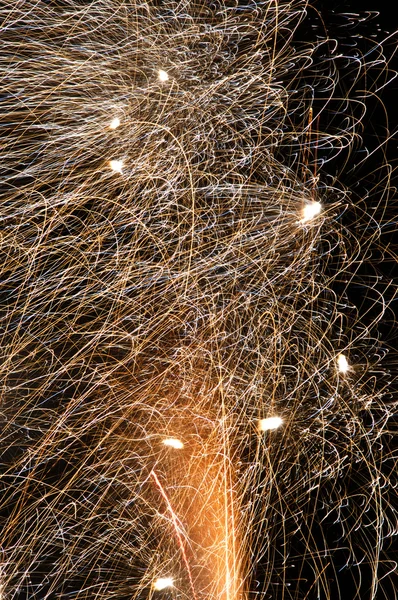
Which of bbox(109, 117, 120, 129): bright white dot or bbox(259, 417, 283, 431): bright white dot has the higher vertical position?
bbox(109, 117, 120, 129): bright white dot

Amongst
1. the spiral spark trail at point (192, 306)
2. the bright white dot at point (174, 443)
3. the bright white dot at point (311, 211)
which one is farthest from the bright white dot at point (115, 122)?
the bright white dot at point (174, 443)

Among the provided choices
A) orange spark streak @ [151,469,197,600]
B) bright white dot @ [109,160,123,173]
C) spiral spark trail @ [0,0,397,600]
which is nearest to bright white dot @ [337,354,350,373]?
spiral spark trail @ [0,0,397,600]

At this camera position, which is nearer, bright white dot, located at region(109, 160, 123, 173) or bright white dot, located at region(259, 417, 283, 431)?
bright white dot, located at region(259, 417, 283, 431)

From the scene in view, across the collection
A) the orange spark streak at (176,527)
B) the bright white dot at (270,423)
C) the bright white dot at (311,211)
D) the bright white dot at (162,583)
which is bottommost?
the bright white dot at (162,583)

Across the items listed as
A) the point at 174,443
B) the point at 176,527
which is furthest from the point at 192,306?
the point at 176,527

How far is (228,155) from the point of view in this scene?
1432 millimetres

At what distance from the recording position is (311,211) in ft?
4.59

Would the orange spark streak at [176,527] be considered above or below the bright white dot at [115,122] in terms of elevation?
below

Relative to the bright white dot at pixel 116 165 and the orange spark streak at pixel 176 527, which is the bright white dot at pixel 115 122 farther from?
the orange spark streak at pixel 176 527

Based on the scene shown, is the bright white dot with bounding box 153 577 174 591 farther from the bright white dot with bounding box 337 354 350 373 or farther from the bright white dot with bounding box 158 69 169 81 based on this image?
the bright white dot with bounding box 158 69 169 81

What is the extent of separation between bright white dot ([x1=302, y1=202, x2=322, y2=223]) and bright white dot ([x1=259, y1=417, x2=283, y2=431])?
0.35 m

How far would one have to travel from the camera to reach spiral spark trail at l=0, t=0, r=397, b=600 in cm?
133

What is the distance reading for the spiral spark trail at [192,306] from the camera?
1.33m

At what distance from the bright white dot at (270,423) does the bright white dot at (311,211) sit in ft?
1.14
